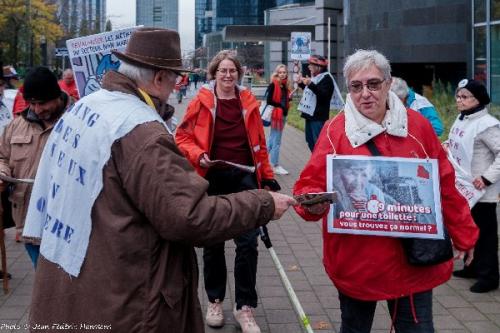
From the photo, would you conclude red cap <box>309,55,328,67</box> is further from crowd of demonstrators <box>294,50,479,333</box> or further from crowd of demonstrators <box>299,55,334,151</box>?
crowd of demonstrators <box>294,50,479,333</box>

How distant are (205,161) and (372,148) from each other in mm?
1787

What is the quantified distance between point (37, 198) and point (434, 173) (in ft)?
5.80

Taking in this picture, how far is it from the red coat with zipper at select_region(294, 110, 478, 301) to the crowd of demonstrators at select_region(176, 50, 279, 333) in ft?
5.27

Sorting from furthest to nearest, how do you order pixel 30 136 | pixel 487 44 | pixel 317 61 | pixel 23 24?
pixel 23 24, pixel 487 44, pixel 317 61, pixel 30 136

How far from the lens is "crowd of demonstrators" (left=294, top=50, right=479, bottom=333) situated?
325cm

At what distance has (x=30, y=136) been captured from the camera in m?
4.55

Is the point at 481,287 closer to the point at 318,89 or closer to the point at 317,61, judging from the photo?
the point at 318,89

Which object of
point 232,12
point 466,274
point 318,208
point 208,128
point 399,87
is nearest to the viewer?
point 318,208

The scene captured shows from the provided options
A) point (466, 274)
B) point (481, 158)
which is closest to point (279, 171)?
point (466, 274)

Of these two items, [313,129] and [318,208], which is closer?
[318,208]

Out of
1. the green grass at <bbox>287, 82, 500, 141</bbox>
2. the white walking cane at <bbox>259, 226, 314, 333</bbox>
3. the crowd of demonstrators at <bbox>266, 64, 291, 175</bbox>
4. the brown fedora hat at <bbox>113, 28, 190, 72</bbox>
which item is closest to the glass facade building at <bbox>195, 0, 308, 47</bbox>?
the green grass at <bbox>287, 82, 500, 141</bbox>

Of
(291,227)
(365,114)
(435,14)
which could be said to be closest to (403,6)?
(435,14)

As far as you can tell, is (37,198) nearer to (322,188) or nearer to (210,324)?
(322,188)

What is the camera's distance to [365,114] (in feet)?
11.1
